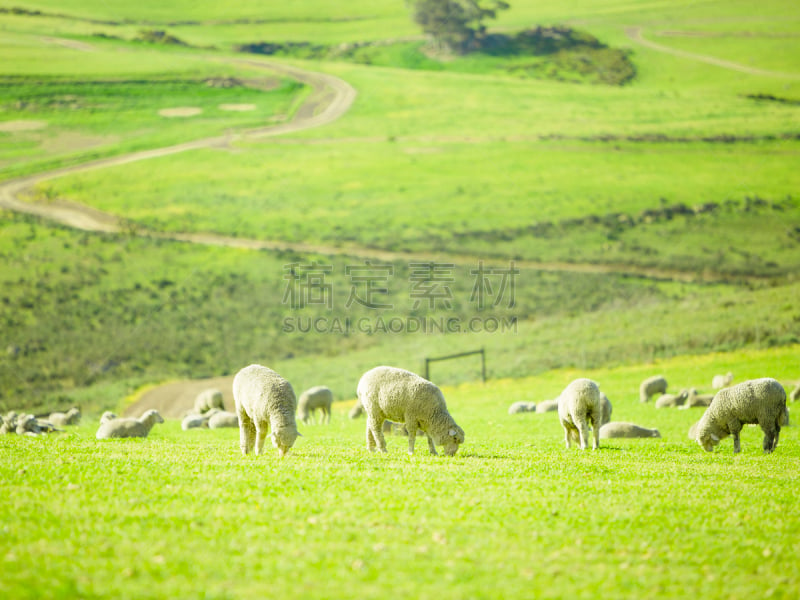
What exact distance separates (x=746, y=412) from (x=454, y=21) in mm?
149546

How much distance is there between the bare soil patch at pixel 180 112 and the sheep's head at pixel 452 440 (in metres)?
125

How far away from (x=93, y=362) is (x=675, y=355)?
43679 millimetres

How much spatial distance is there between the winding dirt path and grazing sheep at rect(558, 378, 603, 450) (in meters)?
137

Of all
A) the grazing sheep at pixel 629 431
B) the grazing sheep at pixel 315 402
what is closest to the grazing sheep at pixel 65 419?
the grazing sheep at pixel 315 402

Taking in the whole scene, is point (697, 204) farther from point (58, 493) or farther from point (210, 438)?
point (58, 493)

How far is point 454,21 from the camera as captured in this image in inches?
6220

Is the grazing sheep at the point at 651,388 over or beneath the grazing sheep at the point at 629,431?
beneath

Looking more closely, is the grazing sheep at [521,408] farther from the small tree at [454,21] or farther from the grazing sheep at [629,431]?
the small tree at [454,21]

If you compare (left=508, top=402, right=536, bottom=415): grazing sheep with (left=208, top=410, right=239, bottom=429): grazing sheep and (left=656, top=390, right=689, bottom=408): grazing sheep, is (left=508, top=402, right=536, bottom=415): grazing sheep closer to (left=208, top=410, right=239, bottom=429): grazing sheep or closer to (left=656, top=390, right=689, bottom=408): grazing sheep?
(left=656, top=390, right=689, bottom=408): grazing sheep

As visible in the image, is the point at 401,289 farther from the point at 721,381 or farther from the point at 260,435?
the point at 260,435

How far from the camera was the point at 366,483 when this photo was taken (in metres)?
14.4

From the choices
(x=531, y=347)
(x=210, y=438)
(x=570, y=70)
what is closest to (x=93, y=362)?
(x=531, y=347)

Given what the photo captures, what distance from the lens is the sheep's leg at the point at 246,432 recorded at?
59.8 ft

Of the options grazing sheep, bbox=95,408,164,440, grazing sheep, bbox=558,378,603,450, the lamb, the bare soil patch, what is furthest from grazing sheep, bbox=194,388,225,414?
the bare soil patch
